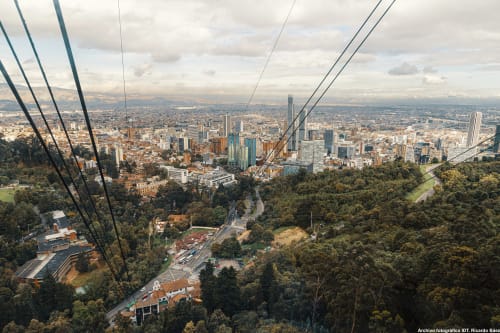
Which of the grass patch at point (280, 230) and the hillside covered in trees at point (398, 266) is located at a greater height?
the hillside covered in trees at point (398, 266)

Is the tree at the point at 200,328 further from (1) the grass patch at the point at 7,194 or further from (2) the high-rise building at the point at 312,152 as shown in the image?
(2) the high-rise building at the point at 312,152

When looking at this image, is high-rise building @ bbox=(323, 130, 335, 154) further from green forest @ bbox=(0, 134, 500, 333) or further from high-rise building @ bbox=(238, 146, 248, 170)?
green forest @ bbox=(0, 134, 500, 333)

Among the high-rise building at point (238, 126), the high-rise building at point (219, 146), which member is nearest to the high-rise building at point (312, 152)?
the high-rise building at point (219, 146)

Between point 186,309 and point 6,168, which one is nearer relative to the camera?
point 186,309

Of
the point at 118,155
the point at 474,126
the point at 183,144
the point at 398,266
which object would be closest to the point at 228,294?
the point at 398,266

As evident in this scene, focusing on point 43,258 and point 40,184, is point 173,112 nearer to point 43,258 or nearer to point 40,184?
point 40,184

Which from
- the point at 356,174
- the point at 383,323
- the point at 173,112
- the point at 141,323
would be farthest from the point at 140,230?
the point at 173,112

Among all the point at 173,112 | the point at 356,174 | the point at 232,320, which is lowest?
the point at 232,320
